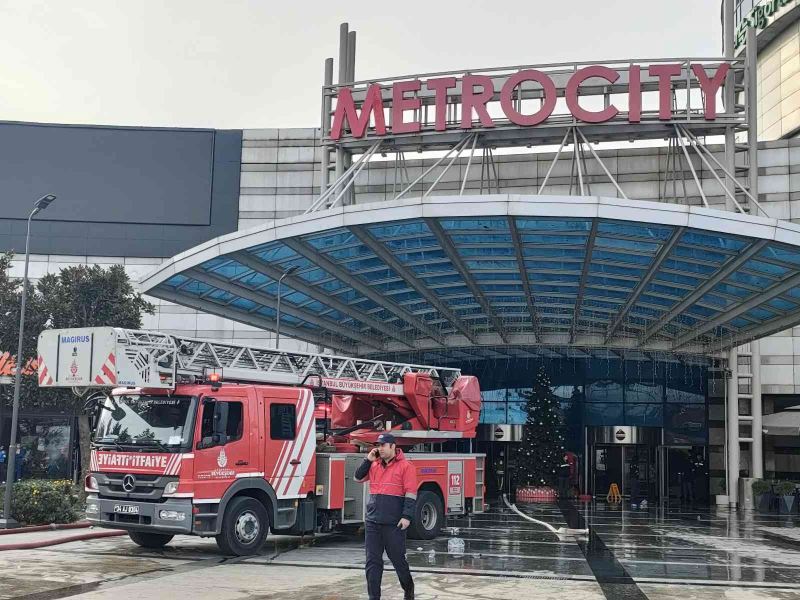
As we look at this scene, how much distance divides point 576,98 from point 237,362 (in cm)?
1883

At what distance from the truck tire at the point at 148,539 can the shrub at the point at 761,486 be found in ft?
69.6

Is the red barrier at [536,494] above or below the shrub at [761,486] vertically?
below

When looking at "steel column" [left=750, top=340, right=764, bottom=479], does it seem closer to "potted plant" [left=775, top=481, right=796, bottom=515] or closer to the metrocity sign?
"potted plant" [left=775, top=481, right=796, bottom=515]

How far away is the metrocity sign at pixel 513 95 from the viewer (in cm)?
3027

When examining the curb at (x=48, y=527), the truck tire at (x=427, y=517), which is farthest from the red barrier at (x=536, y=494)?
the curb at (x=48, y=527)

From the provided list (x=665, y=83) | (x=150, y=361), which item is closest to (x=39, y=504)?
(x=150, y=361)

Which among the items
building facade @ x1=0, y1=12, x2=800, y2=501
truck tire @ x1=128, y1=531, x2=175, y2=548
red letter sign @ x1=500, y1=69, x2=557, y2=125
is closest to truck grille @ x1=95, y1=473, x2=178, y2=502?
truck tire @ x1=128, y1=531, x2=175, y2=548

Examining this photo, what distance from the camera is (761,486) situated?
29781mm

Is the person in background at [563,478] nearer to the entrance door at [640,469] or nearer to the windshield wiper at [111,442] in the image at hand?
the entrance door at [640,469]

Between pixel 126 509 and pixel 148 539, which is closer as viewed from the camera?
pixel 126 509

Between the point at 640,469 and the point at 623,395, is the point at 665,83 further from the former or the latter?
the point at 640,469

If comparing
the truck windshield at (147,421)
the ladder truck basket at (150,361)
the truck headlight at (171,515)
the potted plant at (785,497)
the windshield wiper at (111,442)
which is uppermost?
the ladder truck basket at (150,361)

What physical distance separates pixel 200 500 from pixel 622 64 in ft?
74.7

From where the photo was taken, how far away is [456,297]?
2614 centimetres
